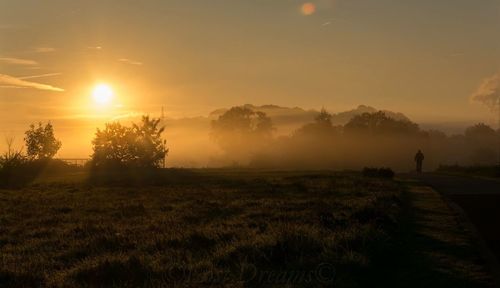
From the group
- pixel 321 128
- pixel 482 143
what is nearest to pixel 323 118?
pixel 321 128

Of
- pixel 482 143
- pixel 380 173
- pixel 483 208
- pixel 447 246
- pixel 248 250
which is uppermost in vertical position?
pixel 482 143

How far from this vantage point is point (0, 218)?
24.8 metres

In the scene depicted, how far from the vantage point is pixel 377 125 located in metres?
153

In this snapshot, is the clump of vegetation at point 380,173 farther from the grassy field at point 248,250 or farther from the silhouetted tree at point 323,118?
the silhouetted tree at point 323,118

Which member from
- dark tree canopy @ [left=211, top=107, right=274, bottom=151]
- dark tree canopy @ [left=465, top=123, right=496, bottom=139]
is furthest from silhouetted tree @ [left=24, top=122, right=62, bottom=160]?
dark tree canopy @ [left=465, top=123, right=496, bottom=139]

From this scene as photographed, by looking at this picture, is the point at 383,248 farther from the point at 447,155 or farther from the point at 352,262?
the point at 447,155

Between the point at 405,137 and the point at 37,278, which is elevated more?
the point at 405,137

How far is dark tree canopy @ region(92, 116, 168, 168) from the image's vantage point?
99.6m

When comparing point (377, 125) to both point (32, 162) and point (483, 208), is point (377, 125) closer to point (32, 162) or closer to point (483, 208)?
point (32, 162)

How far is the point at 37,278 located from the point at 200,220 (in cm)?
947

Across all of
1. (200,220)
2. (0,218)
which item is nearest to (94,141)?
(0,218)

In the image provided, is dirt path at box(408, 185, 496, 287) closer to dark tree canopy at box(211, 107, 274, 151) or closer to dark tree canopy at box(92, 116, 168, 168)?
dark tree canopy at box(92, 116, 168, 168)

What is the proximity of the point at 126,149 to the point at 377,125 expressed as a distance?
76927 millimetres

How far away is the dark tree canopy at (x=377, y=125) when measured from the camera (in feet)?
497
